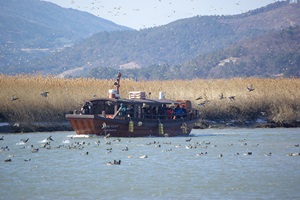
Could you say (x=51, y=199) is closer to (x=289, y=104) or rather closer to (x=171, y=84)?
(x=289, y=104)

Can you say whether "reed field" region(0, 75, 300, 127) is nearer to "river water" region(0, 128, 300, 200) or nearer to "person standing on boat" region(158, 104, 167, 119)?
"person standing on boat" region(158, 104, 167, 119)

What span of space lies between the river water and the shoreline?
8.89ft

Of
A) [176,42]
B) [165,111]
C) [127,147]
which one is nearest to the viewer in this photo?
[127,147]

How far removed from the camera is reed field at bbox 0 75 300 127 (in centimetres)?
4081

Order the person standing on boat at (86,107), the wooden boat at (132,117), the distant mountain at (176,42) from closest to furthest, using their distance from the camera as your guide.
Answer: the wooden boat at (132,117) < the person standing on boat at (86,107) < the distant mountain at (176,42)

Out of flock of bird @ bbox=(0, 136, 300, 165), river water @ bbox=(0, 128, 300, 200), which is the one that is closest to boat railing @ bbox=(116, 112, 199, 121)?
river water @ bbox=(0, 128, 300, 200)

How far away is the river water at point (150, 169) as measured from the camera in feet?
67.8

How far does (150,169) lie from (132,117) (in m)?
12.3

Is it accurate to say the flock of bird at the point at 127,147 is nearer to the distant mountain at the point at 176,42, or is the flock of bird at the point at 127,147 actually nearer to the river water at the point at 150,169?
the river water at the point at 150,169

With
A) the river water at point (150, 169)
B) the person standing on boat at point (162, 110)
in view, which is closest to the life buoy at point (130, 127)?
the river water at point (150, 169)

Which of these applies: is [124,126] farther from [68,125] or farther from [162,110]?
[68,125]

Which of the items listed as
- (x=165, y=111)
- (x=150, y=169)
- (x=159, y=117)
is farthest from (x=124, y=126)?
(x=150, y=169)

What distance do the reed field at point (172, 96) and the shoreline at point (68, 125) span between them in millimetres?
318

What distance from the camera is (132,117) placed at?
37.4 m
